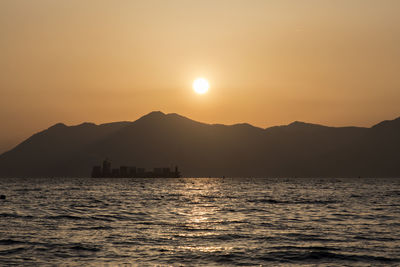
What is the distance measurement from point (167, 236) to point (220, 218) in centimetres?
1659

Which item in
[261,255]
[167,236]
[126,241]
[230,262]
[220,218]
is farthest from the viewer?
[220,218]

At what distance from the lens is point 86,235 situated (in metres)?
40.2

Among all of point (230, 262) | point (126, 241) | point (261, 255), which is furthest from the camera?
point (126, 241)

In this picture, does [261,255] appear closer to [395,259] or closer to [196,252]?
[196,252]

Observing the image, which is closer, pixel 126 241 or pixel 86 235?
pixel 126 241

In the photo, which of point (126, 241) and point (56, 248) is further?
point (126, 241)

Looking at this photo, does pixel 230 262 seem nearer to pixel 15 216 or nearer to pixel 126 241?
pixel 126 241

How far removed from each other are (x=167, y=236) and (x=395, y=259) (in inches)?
649

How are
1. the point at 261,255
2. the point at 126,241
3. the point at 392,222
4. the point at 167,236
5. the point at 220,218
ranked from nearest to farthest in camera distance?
1. the point at 261,255
2. the point at 126,241
3. the point at 167,236
4. the point at 392,222
5. the point at 220,218

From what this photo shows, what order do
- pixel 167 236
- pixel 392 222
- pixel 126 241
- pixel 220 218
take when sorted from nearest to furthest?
pixel 126 241 < pixel 167 236 < pixel 392 222 < pixel 220 218

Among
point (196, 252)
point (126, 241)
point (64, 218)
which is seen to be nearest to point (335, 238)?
point (196, 252)

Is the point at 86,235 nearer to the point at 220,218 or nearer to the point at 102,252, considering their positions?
the point at 102,252

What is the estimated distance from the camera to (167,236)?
40.1m

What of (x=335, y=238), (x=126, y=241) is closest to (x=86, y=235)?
(x=126, y=241)
